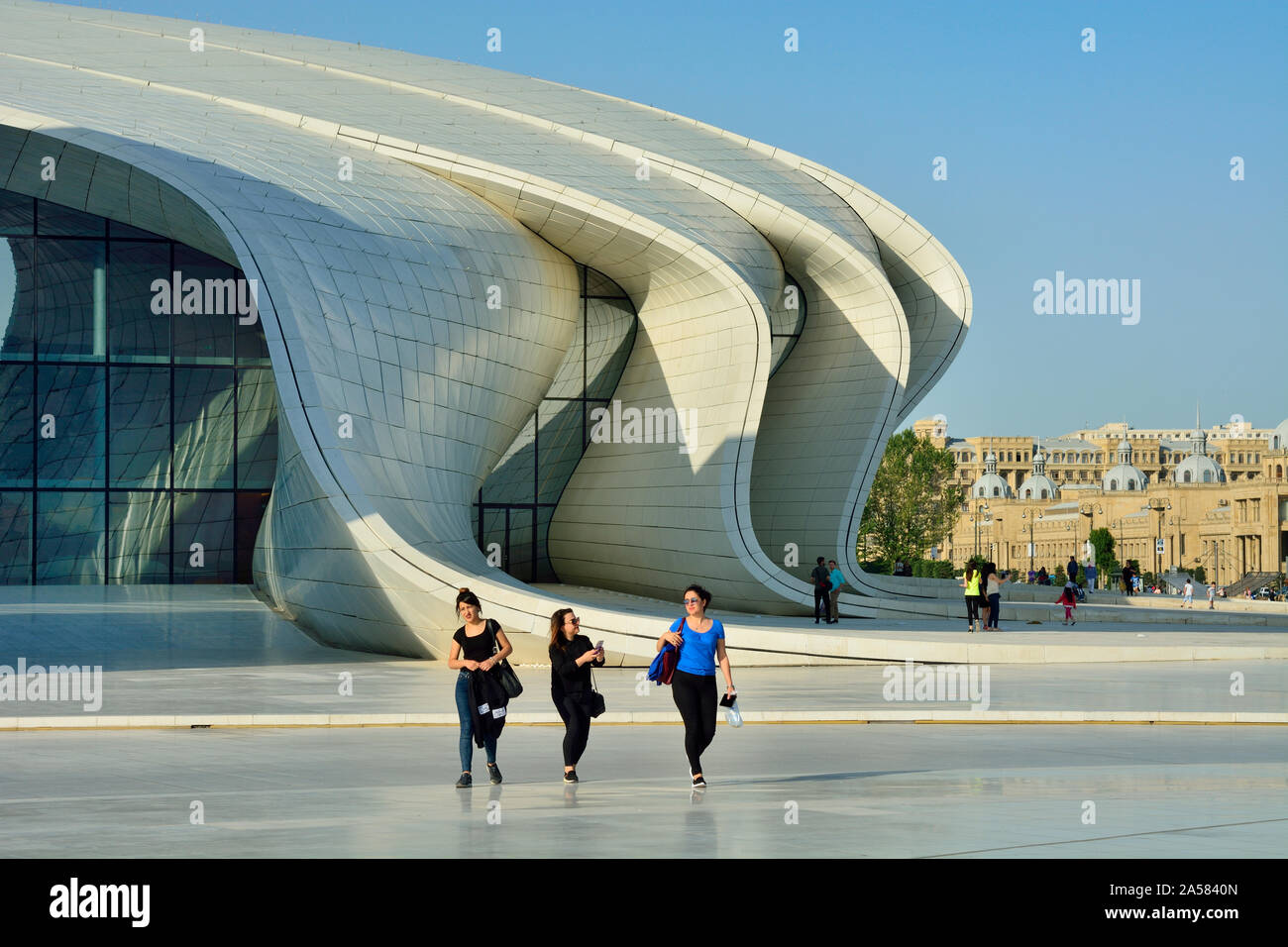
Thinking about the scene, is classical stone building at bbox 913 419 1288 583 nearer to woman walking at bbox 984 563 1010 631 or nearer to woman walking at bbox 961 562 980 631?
woman walking at bbox 984 563 1010 631

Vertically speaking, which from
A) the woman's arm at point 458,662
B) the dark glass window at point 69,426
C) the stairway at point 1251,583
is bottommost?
the stairway at point 1251,583

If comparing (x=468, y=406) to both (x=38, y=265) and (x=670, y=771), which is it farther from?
(x=670, y=771)

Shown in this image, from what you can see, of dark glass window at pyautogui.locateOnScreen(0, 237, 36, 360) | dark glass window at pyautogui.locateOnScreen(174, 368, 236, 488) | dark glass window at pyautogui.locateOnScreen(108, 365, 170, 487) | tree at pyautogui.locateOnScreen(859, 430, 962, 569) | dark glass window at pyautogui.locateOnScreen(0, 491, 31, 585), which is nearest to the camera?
dark glass window at pyautogui.locateOnScreen(0, 491, 31, 585)

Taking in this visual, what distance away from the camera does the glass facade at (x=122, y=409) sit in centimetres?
3406

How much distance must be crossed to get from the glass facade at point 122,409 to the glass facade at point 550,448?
5.28m

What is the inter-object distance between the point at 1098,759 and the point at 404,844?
6.47 metres

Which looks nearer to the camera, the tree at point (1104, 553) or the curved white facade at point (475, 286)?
the curved white facade at point (475, 286)

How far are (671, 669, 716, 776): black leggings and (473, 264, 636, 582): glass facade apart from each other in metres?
25.2

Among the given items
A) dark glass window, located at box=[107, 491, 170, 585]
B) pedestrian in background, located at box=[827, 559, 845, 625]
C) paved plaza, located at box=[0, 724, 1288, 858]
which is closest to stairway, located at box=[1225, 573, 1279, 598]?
pedestrian in background, located at box=[827, 559, 845, 625]

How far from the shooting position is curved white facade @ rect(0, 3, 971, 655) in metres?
26.7

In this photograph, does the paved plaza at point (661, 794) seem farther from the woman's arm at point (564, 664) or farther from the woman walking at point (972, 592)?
the woman walking at point (972, 592)

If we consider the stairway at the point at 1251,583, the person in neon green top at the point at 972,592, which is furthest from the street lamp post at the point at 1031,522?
the person in neon green top at the point at 972,592

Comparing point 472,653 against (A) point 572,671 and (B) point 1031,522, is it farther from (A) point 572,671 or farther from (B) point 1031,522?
(B) point 1031,522

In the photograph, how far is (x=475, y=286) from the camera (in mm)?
31047
